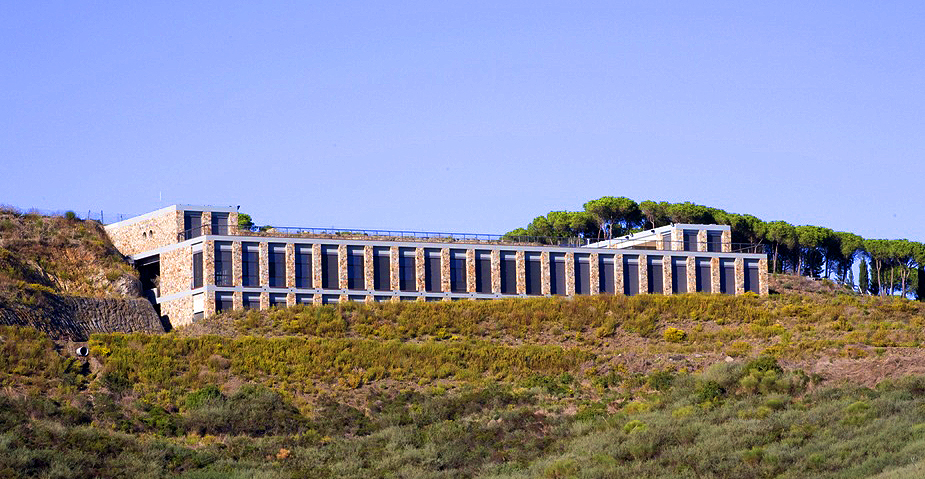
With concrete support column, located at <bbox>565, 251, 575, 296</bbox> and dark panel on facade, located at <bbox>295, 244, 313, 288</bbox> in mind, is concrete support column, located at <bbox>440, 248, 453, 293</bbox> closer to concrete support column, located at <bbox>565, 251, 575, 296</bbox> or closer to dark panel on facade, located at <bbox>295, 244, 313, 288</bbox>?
concrete support column, located at <bbox>565, 251, 575, 296</bbox>

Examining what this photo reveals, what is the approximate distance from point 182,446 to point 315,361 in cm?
1707

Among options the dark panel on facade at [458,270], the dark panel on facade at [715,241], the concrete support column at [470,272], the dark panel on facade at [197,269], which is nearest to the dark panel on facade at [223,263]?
the dark panel on facade at [197,269]

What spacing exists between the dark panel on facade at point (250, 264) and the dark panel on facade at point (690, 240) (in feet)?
110

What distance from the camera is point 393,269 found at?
A: 109938mm

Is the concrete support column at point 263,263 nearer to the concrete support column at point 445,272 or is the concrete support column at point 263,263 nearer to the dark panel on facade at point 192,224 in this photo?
the dark panel on facade at point 192,224

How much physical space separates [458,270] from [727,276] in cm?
2115

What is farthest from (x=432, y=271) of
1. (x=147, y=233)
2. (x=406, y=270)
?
(x=147, y=233)

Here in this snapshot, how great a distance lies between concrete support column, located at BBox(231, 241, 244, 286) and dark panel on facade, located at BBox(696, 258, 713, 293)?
114ft

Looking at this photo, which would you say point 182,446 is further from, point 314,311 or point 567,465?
point 314,311

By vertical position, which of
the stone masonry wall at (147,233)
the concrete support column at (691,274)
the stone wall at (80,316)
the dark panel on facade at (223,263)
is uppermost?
the stone masonry wall at (147,233)

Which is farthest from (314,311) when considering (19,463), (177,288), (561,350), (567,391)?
(19,463)

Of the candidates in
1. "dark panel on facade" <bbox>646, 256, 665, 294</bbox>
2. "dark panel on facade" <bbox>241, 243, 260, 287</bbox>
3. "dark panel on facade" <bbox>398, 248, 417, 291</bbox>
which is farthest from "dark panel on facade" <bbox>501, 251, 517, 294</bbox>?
"dark panel on facade" <bbox>241, 243, 260, 287</bbox>

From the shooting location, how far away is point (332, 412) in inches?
3100

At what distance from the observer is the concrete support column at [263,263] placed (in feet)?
348
